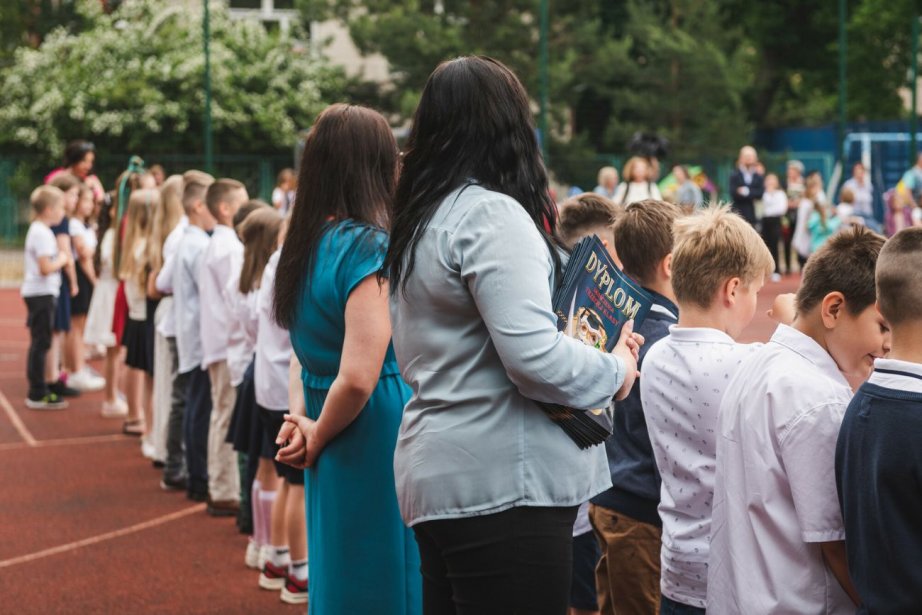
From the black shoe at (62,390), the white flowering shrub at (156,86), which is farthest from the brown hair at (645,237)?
the white flowering shrub at (156,86)

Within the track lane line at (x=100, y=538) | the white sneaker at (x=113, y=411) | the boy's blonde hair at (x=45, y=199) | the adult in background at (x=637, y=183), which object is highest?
the boy's blonde hair at (x=45, y=199)

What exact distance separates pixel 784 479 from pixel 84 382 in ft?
32.4

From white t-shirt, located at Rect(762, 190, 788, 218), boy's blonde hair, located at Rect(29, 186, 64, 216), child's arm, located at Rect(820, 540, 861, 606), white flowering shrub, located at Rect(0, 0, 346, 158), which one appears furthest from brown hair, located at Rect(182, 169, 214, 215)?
white flowering shrub, located at Rect(0, 0, 346, 158)

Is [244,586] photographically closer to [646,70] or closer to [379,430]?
[379,430]

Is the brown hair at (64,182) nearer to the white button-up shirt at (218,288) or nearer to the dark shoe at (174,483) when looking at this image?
the dark shoe at (174,483)

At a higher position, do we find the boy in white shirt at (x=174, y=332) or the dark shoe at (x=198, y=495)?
the boy in white shirt at (x=174, y=332)

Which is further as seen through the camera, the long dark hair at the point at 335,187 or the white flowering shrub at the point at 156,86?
the white flowering shrub at the point at 156,86

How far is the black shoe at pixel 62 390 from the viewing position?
10.9 m

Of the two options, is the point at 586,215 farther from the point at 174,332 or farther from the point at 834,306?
the point at 174,332

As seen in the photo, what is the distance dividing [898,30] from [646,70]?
42.7ft

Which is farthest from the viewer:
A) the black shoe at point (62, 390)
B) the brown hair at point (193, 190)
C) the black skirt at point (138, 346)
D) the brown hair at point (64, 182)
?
the black shoe at point (62, 390)

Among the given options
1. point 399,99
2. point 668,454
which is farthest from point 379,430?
point 399,99

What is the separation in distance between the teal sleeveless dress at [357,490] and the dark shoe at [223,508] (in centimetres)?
371

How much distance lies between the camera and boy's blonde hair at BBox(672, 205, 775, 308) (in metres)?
3.23
